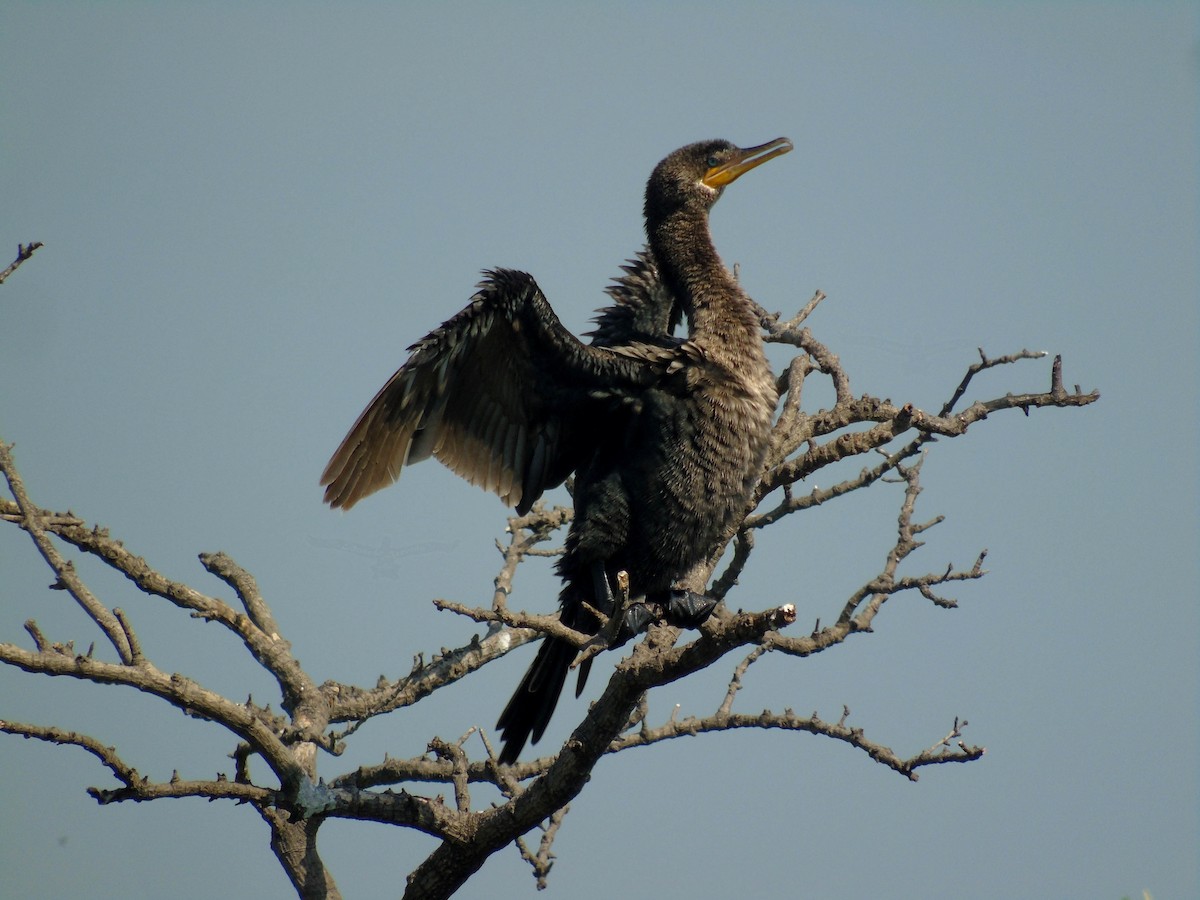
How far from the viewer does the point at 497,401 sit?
421cm

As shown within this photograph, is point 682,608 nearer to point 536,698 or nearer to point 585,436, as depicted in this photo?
point 536,698

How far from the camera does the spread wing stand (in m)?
3.87

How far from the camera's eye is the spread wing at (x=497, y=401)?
3.87 meters

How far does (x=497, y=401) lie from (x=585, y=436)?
0.35 metres

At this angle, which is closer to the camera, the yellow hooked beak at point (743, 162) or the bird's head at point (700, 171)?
the bird's head at point (700, 171)

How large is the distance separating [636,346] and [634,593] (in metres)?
0.90

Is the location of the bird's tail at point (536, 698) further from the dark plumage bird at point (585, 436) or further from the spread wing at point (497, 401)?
the spread wing at point (497, 401)

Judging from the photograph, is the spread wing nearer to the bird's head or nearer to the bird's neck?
the bird's neck

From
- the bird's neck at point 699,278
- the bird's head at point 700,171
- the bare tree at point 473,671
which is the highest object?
the bird's head at point 700,171

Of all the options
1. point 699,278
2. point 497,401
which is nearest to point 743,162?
point 699,278

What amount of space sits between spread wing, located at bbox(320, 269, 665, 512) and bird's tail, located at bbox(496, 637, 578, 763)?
→ 0.65 m

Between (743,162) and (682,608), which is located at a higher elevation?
(743,162)

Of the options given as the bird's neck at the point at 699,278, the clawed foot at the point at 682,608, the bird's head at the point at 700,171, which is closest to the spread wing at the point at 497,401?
the bird's neck at the point at 699,278

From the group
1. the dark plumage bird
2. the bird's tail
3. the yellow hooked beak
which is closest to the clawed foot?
the dark plumage bird
